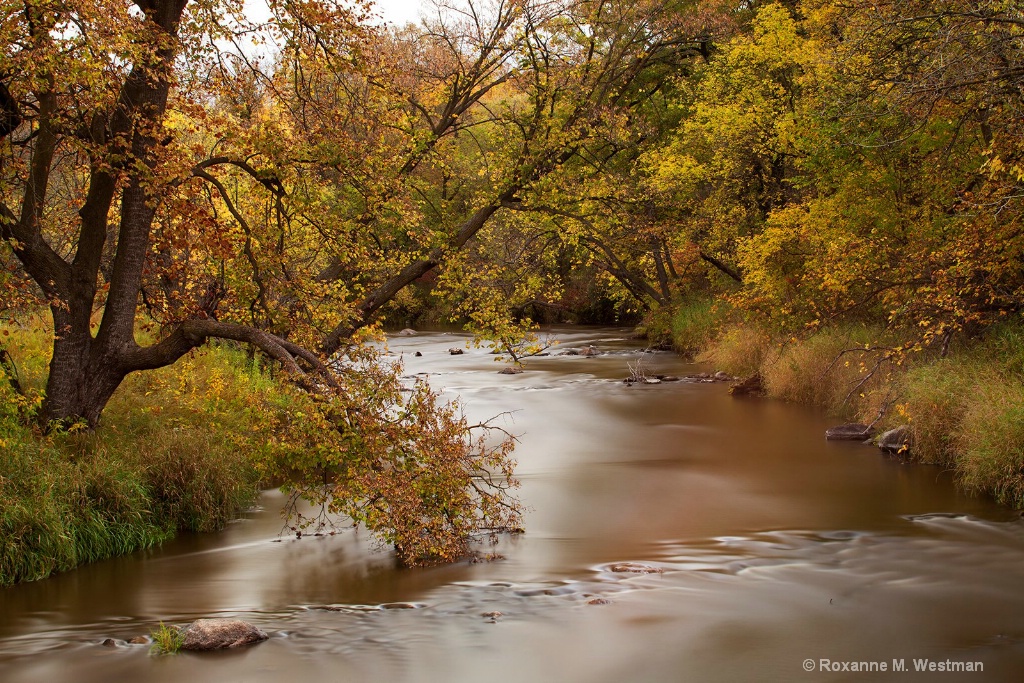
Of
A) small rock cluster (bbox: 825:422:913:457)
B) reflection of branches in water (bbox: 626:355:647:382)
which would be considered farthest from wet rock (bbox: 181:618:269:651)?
reflection of branches in water (bbox: 626:355:647:382)

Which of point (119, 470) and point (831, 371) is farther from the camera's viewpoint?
point (831, 371)

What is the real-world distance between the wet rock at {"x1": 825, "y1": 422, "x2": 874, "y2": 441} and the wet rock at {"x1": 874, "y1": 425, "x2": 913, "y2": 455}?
917 mm

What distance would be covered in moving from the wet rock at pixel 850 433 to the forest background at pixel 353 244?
1.02 feet

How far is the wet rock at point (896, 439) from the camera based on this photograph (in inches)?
579

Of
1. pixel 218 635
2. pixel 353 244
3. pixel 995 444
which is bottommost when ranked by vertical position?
pixel 218 635

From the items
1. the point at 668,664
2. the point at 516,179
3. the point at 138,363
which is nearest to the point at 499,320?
the point at 516,179

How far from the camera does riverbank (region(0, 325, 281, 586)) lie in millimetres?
9281

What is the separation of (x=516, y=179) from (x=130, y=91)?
6.94m

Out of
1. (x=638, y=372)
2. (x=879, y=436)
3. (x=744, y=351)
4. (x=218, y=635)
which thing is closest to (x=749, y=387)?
(x=744, y=351)

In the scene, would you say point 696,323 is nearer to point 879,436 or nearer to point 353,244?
point 879,436

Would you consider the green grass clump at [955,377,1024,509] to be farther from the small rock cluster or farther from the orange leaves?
the orange leaves

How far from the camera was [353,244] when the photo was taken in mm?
12586

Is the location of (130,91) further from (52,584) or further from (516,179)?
(516,179)

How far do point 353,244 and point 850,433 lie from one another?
396 inches
